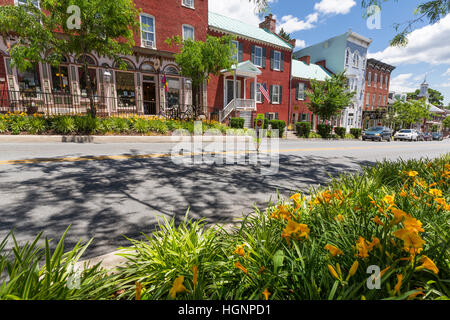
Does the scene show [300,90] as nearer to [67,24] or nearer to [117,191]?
[67,24]

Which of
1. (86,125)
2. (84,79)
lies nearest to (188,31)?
(84,79)

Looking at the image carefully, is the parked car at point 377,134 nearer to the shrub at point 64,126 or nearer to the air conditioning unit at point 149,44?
the air conditioning unit at point 149,44

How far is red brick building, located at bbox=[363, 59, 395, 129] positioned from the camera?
38.6 metres

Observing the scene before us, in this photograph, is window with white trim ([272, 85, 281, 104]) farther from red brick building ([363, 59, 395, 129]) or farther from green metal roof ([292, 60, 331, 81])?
red brick building ([363, 59, 395, 129])

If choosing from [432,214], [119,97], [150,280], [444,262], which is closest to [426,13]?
[432,214]

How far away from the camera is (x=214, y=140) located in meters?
12.6

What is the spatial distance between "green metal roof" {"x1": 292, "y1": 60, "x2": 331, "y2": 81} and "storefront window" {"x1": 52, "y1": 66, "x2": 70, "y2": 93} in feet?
77.6

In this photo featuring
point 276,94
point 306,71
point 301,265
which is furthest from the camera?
point 306,71

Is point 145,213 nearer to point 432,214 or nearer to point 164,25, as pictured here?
point 432,214

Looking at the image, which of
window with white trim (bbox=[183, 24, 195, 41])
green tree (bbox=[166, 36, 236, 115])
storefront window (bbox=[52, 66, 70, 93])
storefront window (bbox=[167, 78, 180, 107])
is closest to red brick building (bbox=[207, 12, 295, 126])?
window with white trim (bbox=[183, 24, 195, 41])

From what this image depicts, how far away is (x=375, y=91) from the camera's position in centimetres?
4028

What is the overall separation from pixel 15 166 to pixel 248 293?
574 cm

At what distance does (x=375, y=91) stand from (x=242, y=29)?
30.9m

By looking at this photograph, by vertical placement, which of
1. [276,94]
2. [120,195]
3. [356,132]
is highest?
[276,94]
